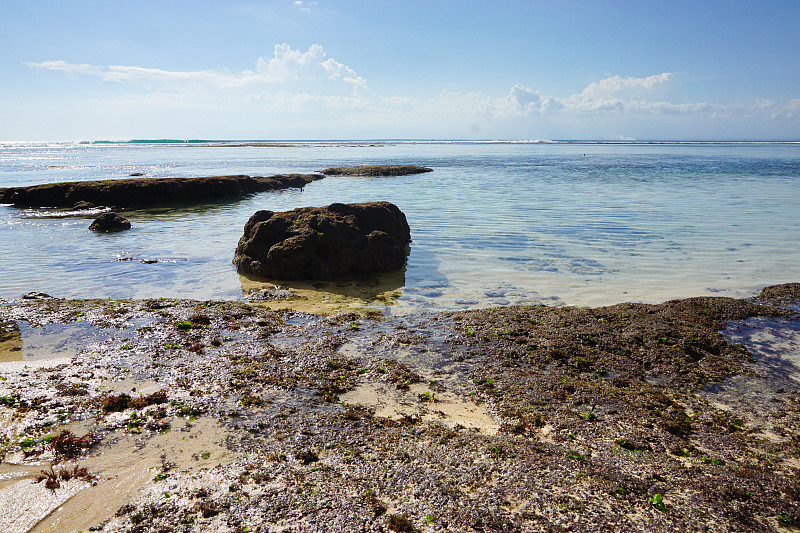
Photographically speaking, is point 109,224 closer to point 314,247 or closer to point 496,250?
point 314,247

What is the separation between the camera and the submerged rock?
2101cm

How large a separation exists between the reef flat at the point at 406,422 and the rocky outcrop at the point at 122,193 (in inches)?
940

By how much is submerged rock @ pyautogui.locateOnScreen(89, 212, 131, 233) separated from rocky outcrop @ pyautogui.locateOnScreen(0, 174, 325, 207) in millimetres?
9749

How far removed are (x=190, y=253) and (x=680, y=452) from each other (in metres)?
16.0

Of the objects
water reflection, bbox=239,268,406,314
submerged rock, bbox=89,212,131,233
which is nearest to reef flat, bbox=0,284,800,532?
water reflection, bbox=239,268,406,314

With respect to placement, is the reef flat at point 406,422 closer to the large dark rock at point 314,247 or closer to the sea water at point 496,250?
the sea water at point 496,250

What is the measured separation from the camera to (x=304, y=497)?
4.55 m

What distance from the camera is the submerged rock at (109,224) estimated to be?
21.0m

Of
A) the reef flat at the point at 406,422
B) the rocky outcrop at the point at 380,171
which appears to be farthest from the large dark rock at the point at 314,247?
the rocky outcrop at the point at 380,171

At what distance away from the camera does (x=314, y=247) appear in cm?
1354

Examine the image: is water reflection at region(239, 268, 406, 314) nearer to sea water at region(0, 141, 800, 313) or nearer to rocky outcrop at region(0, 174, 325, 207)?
sea water at region(0, 141, 800, 313)

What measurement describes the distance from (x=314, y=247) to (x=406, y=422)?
8462 millimetres

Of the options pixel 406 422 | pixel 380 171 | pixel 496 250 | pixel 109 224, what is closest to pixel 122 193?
pixel 109 224

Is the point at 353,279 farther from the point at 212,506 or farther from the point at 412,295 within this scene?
the point at 212,506
